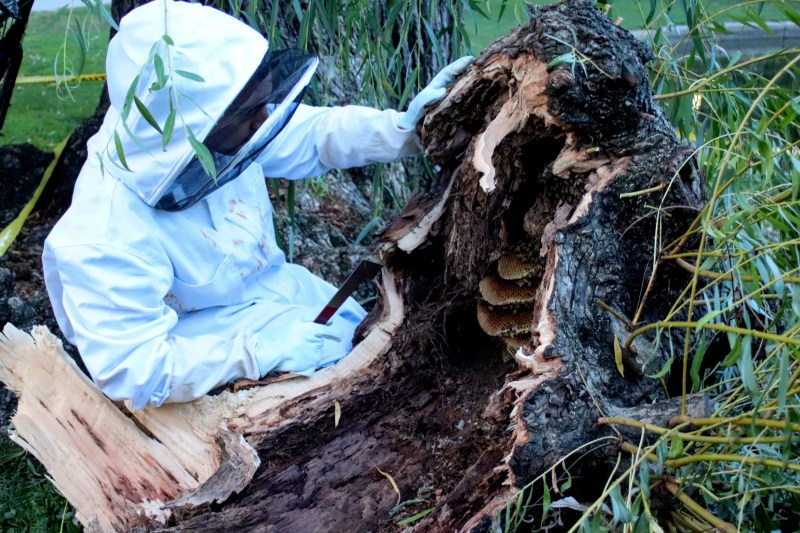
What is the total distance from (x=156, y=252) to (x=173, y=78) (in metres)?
0.49

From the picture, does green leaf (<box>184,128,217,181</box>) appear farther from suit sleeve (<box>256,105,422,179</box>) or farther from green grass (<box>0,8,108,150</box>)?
green grass (<box>0,8,108,150</box>)

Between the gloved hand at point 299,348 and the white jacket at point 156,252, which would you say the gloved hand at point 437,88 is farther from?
the gloved hand at point 299,348

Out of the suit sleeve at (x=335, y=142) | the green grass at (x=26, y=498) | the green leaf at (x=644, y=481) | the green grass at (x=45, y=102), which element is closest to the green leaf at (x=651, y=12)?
the suit sleeve at (x=335, y=142)

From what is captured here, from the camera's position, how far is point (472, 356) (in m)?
2.44

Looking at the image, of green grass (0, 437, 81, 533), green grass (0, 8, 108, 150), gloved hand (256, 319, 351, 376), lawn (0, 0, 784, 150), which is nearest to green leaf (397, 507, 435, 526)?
gloved hand (256, 319, 351, 376)

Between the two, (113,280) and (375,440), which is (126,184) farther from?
(375,440)

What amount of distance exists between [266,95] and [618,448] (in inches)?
53.5

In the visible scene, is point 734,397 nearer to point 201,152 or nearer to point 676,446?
point 676,446

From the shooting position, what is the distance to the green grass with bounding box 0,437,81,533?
2820 millimetres

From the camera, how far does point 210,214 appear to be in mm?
2457

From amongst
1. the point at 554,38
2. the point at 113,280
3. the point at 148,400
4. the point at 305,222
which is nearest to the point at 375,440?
the point at 148,400

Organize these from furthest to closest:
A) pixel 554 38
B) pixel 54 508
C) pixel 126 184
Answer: pixel 54 508, pixel 126 184, pixel 554 38

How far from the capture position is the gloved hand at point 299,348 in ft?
7.57

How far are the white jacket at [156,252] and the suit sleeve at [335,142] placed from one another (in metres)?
0.01
